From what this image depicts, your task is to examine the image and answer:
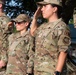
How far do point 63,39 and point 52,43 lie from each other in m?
0.17

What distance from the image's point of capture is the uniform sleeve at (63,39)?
15.6ft

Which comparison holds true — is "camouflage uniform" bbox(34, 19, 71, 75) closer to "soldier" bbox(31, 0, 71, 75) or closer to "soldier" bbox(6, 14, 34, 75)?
"soldier" bbox(31, 0, 71, 75)

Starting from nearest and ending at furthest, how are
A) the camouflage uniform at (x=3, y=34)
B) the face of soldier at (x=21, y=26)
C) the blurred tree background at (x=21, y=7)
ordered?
the face of soldier at (x=21, y=26), the camouflage uniform at (x=3, y=34), the blurred tree background at (x=21, y=7)

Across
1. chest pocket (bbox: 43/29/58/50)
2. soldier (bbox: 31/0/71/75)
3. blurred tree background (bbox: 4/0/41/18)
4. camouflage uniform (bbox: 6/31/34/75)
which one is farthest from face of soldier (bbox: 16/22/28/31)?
blurred tree background (bbox: 4/0/41/18)

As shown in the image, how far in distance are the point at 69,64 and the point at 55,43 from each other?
52 centimetres

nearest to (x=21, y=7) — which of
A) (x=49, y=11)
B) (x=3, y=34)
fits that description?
(x=3, y=34)

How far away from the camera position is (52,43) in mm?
4852

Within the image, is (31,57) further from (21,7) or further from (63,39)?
(21,7)

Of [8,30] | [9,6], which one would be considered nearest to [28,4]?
[9,6]

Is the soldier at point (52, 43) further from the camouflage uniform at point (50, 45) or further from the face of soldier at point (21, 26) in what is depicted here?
the face of soldier at point (21, 26)

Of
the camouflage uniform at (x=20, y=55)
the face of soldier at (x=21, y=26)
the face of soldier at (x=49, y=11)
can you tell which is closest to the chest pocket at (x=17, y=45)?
the camouflage uniform at (x=20, y=55)

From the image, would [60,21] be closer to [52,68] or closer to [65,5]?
[52,68]

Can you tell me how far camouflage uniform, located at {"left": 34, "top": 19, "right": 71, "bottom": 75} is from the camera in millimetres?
4821

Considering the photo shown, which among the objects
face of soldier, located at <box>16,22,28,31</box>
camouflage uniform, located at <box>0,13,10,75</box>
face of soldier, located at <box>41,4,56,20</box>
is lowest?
camouflage uniform, located at <box>0,13,10,75</box>
